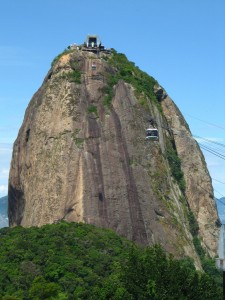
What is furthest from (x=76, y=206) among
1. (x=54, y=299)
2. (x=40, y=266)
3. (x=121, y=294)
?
(x=121, y=294)

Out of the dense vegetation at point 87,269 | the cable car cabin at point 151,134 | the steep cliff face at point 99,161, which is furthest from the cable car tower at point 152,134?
the dense vegetation at point 87,269

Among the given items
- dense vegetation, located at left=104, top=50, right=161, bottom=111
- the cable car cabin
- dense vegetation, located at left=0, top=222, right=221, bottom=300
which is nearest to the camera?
dense vegetation, located at left=0, top=222, right=221, bottom=300

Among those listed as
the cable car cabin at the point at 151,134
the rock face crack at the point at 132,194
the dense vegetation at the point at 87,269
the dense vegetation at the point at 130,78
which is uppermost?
the dense vegetation at the point at 130,78

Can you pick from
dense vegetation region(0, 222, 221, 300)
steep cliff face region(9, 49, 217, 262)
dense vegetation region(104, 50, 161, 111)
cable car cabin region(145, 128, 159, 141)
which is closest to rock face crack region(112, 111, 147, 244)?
steep cliff face region(9, 49, 217, 262)

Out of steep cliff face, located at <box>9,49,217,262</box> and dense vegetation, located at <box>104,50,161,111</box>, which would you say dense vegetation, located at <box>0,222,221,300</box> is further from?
dense vegetation, located at <box>104,50,161,111</box>

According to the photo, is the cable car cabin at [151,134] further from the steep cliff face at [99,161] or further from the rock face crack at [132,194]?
the rock face crack at [132,194]
